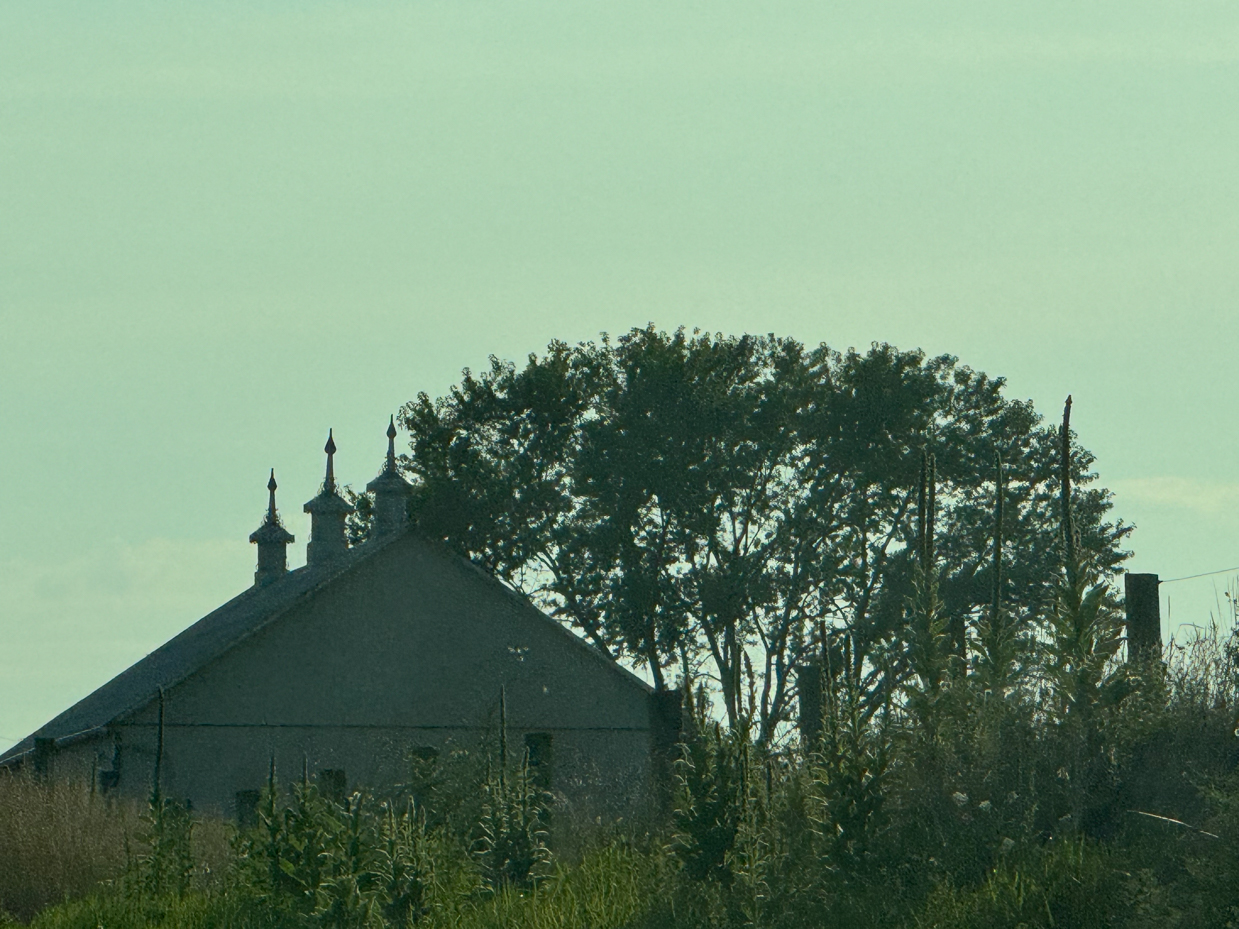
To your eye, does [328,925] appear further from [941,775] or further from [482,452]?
[482,452]

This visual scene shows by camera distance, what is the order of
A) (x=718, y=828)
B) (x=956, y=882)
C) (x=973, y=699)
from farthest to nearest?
(x=973, y=699) → (x=718, y=828) → (x=956, y=882)

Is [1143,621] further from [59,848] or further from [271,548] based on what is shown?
[271,548]

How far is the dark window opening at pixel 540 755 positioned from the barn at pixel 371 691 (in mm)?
13140

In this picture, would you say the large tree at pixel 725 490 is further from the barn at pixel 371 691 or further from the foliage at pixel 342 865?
the foliage at pixel 342 865

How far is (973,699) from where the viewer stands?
15.1m

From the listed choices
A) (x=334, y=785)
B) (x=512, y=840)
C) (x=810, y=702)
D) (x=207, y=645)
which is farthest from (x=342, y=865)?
(x=207, y=645)

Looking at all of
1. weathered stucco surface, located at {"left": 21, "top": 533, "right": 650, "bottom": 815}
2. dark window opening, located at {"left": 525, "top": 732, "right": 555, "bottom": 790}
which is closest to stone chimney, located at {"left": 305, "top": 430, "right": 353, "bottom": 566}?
weathered stucco surface, located at {"left": 21, "top": 533, "right": 650, "bottom": 815}

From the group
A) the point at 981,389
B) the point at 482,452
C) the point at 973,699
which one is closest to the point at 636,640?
the point at 482,452

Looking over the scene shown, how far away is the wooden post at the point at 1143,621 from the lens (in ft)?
49.1

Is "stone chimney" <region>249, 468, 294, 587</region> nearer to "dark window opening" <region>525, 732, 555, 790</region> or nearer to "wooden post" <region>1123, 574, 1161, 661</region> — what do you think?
"dark window opening" <region>525, 732, 555, 790</region>

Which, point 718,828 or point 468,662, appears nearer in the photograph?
point 718,828

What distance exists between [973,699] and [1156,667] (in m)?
1.54

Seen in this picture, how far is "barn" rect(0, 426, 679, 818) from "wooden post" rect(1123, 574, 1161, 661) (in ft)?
54.0

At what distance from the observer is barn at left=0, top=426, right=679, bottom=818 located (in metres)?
33.2
